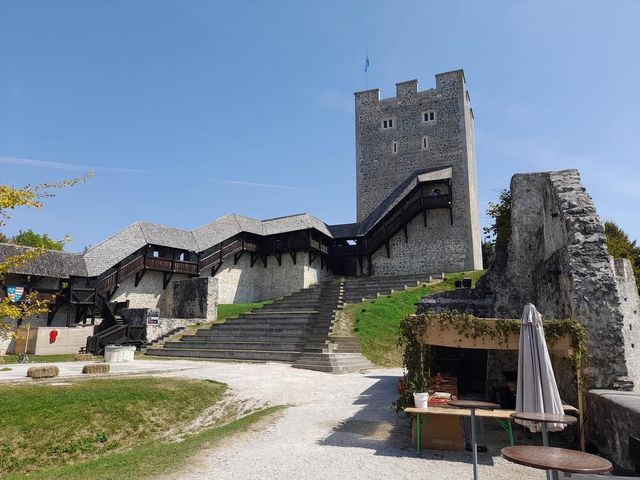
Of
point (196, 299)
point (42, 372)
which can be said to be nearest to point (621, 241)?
point (196, 299)

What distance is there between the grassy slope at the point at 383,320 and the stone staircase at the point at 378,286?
1119 mm

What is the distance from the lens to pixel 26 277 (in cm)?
2181

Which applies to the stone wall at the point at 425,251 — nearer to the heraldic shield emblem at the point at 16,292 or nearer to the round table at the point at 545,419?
the heraldic shield emblem at the point at 16,292

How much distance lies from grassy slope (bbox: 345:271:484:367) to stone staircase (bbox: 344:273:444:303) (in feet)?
3.67

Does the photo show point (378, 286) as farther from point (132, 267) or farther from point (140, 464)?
point (140, 464)

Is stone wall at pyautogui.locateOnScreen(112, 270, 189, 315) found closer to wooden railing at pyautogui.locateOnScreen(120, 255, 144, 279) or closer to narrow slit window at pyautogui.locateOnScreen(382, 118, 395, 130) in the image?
wooden railing at pyautogui.locateOnScreen(120, 255, 144, 279)

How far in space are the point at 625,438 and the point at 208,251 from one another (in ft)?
83.4

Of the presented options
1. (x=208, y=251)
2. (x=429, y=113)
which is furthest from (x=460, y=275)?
(x=208, y=251)

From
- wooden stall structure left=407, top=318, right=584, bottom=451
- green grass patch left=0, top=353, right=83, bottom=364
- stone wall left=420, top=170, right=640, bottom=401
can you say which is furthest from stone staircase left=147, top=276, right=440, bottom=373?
wooden stall structure left=407, top=318, right=584, bottom=451

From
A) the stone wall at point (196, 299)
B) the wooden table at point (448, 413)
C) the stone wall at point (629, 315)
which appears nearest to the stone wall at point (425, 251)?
the stone wall at point (196, 299)

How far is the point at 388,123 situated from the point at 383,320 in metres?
19.8

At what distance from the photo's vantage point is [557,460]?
296cm

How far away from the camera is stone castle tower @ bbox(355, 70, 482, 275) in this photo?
2873 centimetres

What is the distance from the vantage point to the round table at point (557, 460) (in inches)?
110
